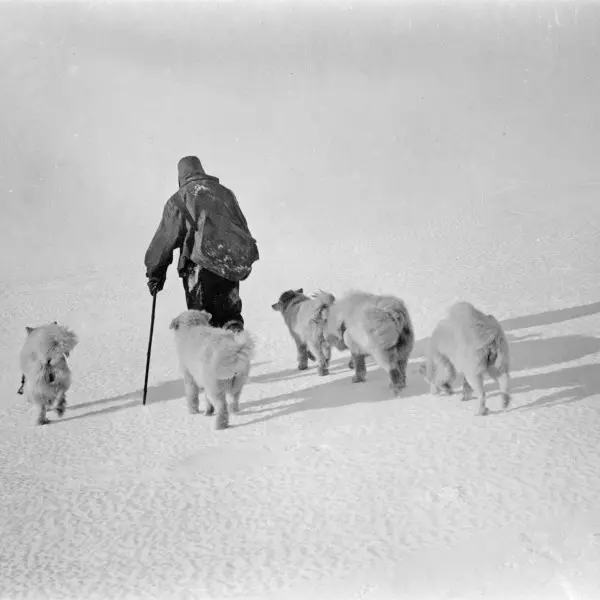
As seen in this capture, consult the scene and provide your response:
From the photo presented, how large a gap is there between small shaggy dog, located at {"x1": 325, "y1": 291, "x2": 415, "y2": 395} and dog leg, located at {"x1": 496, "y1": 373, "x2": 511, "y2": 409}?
107cm

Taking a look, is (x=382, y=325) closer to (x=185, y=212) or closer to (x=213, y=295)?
(x=213, y=295)

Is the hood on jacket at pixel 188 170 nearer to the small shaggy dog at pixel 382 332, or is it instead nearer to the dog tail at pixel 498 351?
the small shaggy dog at pixel 382 332

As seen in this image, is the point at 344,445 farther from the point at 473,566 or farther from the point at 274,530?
the point at 473,566

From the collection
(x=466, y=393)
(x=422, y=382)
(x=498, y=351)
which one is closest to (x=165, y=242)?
(x=422, y=382)

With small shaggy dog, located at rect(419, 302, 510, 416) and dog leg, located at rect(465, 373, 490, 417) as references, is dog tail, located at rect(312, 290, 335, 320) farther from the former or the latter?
dog leg, located at rect(465, 373, 490, 417)

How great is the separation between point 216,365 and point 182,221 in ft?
7.46

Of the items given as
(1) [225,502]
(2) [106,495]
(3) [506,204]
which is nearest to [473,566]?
(1) [225,502]

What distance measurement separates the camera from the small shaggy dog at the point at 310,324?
26.3ft

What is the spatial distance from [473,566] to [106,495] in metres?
Result: 2.80

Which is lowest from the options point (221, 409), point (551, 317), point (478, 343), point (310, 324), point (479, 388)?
point (221, 409)

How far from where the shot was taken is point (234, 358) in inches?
247

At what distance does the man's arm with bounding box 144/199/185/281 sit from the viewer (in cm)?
789

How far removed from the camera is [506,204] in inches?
715

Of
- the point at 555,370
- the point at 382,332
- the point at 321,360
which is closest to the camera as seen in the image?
the point at 382,332
